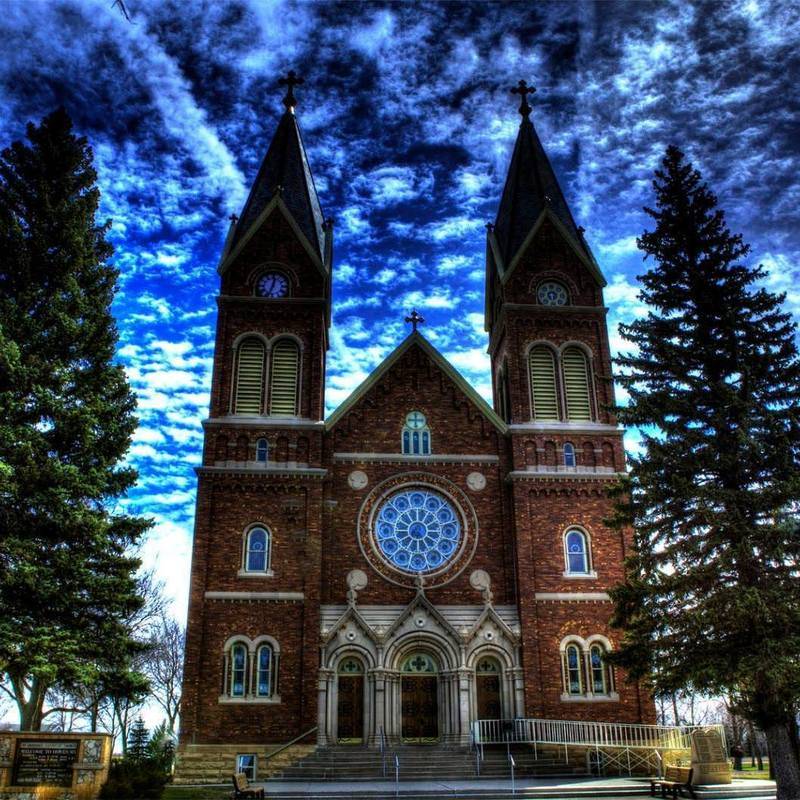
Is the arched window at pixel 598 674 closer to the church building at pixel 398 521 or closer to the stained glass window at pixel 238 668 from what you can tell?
the church building at pixel 398 521

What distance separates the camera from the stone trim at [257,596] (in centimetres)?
2444

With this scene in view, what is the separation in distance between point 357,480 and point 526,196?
14.5 metres

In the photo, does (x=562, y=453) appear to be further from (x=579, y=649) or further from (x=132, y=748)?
(x=132, y=748)

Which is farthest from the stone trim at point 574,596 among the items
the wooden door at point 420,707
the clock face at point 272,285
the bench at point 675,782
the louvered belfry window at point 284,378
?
the clock face at point 272,285

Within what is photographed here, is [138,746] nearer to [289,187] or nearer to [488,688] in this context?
[488,688]

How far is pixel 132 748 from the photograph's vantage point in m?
22.2

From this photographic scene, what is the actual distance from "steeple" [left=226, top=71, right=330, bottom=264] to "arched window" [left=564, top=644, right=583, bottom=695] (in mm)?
16160

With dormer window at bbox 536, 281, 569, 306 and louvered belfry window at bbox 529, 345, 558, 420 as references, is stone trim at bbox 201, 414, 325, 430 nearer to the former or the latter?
louvered belfry window at bbox 529, 345, 558, 420

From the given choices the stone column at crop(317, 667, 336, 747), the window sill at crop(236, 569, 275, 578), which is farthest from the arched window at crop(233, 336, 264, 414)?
the stone column at crop(317, 667, 336, 747)

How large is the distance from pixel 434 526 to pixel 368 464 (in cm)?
302

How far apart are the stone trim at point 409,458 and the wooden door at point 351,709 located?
22.8 feet

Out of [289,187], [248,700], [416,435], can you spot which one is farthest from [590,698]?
[289,187]

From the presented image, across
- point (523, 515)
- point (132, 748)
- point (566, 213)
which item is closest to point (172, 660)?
point (132, 748)

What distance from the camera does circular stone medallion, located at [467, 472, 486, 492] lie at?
89.3ft
